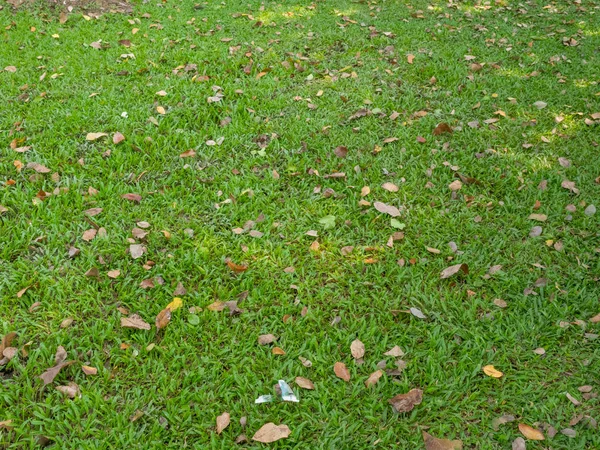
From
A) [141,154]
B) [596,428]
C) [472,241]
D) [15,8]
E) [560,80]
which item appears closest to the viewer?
[596,428]

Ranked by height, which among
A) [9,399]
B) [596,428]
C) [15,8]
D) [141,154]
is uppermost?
[15,8]

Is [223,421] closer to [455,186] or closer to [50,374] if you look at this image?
[50,374]

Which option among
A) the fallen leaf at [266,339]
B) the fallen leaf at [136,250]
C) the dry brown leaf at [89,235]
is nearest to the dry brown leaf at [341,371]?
the fallen leaf at [266,339]

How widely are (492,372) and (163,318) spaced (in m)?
1.69

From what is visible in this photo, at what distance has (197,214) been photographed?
342cm

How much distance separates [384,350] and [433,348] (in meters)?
0.25

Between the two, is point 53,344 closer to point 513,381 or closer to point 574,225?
point 513,381

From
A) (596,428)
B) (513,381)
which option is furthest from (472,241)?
(596,428)

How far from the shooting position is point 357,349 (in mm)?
2586

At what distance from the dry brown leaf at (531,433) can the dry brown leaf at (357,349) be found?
30.6 inches

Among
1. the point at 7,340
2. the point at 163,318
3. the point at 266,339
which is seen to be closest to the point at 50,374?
the point at 7,340

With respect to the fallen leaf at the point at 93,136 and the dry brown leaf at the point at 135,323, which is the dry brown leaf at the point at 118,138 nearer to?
the fallen leaf at the point at 93,136

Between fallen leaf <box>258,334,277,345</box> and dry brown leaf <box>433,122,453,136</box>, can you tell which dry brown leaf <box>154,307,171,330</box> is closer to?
fallen leaf <box>258,334,277,345</box>

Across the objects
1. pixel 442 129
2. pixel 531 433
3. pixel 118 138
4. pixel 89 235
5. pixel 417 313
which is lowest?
pixel 531 433
